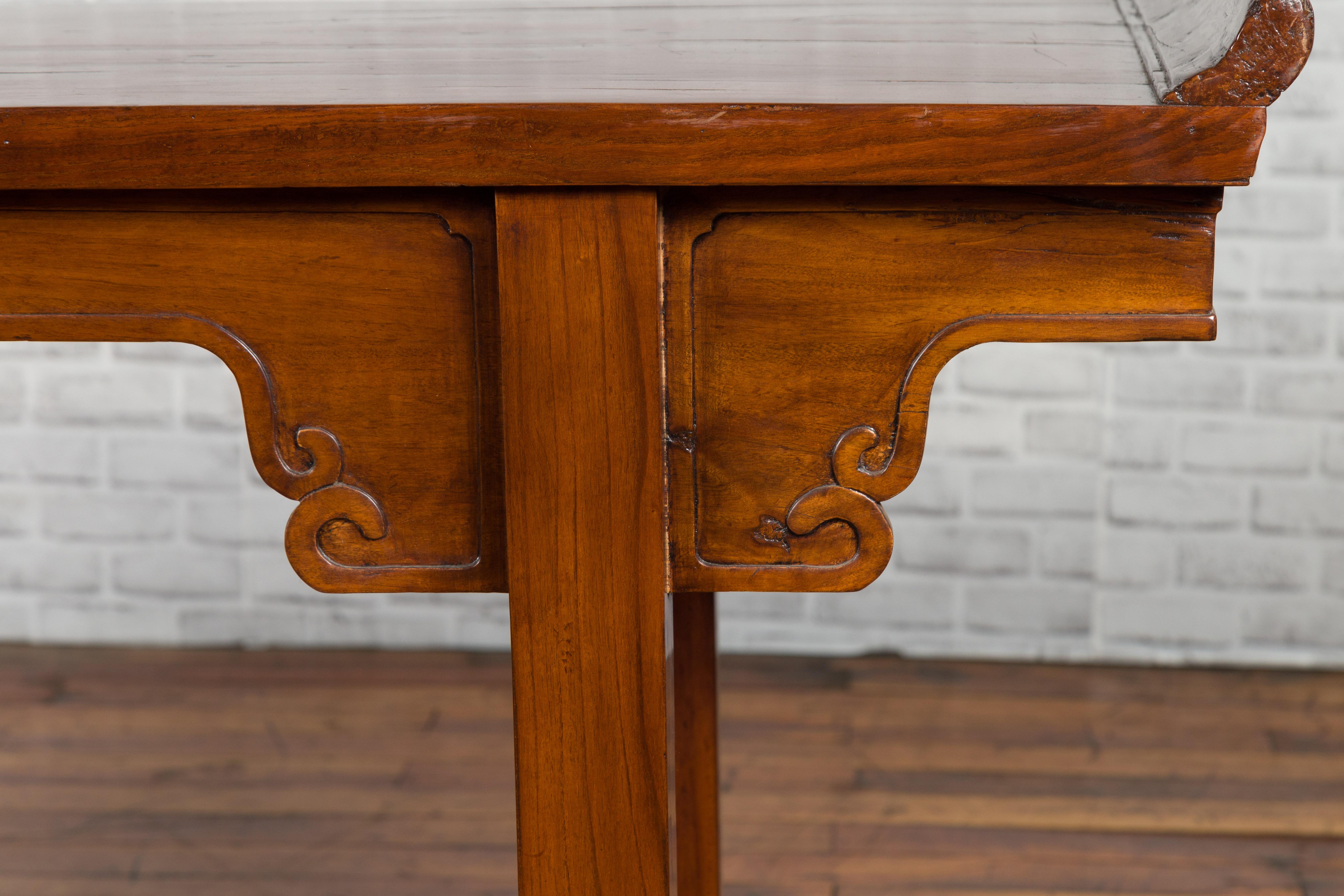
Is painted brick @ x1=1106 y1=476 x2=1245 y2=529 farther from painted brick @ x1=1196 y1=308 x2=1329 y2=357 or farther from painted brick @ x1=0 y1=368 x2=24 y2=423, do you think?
painted brick @ x1=0 y1=368 x2=24 y2=423

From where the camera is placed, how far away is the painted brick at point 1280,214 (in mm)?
1778

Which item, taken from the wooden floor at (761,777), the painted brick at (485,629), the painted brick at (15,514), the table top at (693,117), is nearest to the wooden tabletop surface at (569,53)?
the table top at (693,117)

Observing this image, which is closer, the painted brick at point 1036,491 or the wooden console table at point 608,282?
the wooden console table at point 608,282

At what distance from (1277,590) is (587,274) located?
1.69 meters

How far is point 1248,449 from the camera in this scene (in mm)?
1844

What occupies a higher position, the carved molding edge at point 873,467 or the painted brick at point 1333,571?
the carved molding edge at point 873,467

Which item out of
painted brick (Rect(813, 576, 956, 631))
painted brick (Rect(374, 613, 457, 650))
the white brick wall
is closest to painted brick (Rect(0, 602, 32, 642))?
A: the white brick wall

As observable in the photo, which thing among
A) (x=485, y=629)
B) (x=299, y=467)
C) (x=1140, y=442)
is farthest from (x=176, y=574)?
(x=299, y=467)

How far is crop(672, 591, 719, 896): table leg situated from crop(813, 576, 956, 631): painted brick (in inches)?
36.0

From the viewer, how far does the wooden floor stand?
1368 mm

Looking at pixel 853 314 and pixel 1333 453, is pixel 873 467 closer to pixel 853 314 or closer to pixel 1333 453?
pixel 853 314

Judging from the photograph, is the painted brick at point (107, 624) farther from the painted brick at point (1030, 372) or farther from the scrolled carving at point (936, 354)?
the scrolled carving at point (936, 354)

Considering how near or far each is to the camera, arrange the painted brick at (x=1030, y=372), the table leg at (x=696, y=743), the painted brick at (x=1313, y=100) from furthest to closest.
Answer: the painted brick at (x=1030, y=372) < the painted brick at (x=1313, y=100) < the table leg at (x=696, y=743)

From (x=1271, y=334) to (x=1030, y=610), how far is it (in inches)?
20.8
